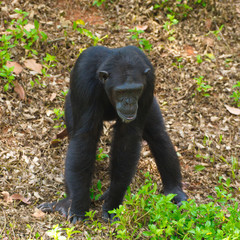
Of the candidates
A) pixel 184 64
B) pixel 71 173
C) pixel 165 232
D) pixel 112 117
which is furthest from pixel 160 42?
pixel 165 232

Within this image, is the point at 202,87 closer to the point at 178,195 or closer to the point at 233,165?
the point at 233,165

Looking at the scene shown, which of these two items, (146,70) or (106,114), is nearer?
(146,70)

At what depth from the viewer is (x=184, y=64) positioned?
30.1 feet

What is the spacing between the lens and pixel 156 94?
8.75 meters

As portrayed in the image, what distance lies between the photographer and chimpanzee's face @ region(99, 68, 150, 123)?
544cm

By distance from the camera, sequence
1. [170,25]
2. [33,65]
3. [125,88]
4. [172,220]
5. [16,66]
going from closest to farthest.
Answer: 1. [172,220]
2. [125,88]
3. [16,66]
4. [33,65]
5. [170,25]

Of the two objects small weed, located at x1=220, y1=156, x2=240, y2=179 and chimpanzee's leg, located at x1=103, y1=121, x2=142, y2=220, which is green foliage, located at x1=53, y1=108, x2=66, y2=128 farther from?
small weed, located at x1=220, y1=156, x2=240, y2=179

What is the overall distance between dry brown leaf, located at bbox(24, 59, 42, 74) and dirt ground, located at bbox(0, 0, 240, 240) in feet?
0.30

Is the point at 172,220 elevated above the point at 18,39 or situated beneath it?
situated beneath

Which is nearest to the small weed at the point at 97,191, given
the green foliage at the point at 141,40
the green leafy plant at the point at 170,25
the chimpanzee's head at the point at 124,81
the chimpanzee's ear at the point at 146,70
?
the chimpanzee's head at the point at 124,81

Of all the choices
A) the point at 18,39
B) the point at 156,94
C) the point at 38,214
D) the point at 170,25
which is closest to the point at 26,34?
the point at 18,39

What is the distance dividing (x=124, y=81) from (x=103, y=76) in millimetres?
268

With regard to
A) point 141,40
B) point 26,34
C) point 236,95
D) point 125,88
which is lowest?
point 236,95

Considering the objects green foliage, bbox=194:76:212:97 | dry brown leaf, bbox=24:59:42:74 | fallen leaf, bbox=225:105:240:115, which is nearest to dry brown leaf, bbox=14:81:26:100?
dry brown leaf, bbox=24:59:42:74
